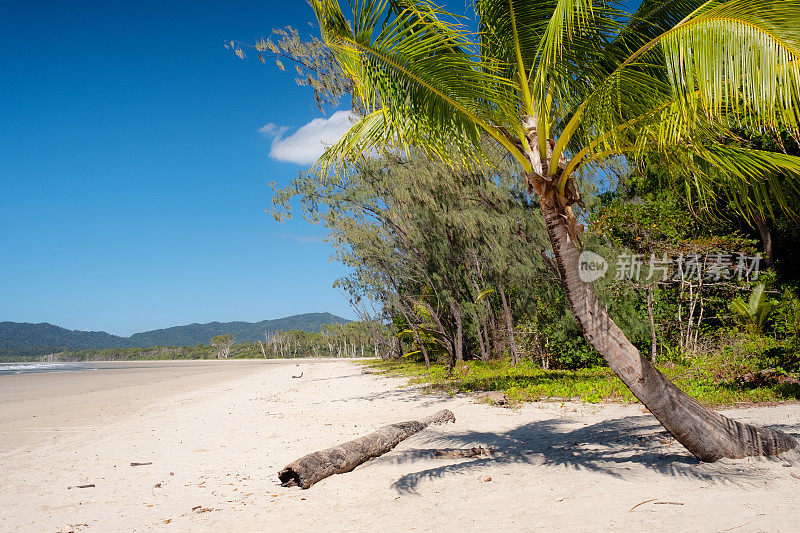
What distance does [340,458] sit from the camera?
5051 mm

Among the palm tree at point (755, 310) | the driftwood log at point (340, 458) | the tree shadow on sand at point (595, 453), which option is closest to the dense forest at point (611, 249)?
the palm tree at point (755, 310)

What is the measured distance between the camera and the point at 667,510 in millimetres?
3248

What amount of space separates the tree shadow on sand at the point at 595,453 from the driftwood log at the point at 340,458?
240 millimetres

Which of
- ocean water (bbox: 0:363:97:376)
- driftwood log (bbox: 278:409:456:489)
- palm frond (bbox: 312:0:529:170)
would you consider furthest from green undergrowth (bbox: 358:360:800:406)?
ocean water (bbox: 0:363:97:376)

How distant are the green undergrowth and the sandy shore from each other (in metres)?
0.91

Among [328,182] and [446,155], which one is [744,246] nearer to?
[446,155]

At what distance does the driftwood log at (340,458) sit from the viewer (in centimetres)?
468

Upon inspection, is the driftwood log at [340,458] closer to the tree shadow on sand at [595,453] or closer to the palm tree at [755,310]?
the tree shadow on sand at [595,453]

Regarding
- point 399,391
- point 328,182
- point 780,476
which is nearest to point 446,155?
point 780,476

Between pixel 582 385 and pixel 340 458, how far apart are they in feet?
21.6

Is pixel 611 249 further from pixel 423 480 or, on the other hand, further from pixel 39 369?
pixel 39 369

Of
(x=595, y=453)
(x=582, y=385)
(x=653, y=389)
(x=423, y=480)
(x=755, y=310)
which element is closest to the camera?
(x=653, y=389)

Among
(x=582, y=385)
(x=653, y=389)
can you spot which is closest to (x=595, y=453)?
(x=653, y=389)

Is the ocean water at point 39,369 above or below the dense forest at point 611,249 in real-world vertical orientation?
below
